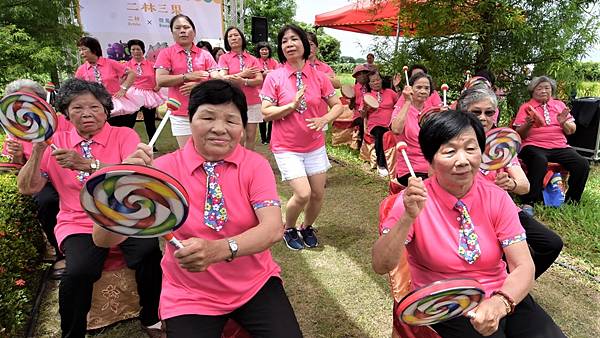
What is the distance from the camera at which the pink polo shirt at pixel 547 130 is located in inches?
178

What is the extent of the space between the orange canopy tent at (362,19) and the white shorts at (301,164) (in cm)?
299

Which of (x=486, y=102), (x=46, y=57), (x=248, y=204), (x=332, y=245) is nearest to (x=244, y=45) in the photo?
(x=46, y=57)

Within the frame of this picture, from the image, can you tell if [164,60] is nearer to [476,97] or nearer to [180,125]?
[180,125]

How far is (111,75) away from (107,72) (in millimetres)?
63

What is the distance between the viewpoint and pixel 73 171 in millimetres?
2285

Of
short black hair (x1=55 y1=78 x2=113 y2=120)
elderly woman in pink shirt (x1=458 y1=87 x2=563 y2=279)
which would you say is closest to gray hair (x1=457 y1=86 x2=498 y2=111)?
elderly woman in pink shirt (x1=458 y1=87 x2=563 y2=279)

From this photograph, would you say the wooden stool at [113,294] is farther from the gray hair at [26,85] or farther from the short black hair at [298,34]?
the short black hair at [298,34]

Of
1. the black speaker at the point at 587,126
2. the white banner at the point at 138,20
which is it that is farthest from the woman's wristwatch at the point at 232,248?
the white banner at the point at 138,20

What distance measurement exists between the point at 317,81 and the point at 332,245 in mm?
1425

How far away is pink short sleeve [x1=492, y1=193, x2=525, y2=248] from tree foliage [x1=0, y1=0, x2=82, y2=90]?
4845 millimetres

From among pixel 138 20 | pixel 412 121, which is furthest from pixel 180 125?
pixel 138 20

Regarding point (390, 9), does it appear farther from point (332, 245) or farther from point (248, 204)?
point (248, 204)

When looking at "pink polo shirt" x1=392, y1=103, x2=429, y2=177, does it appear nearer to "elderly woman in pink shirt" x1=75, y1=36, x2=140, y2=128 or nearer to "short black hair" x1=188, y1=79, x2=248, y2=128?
"short black hair" x1=188, y1=79, x2=248, y2=128

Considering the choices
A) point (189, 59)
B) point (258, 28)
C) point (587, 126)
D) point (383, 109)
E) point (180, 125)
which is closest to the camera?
point (180, 125)
